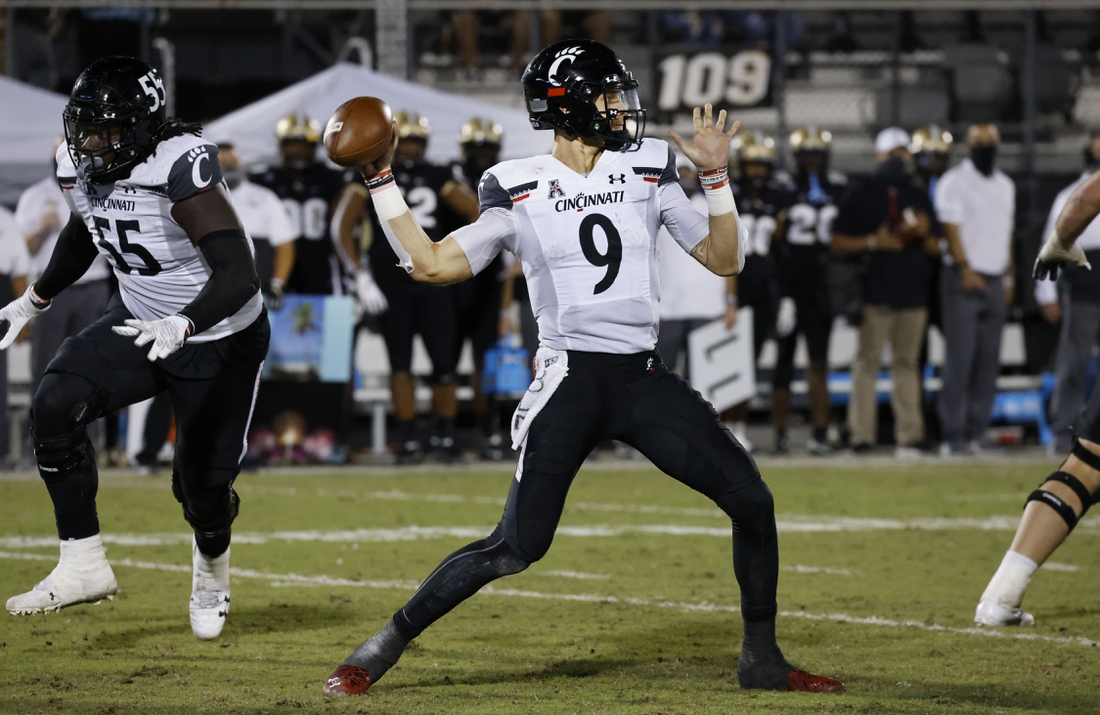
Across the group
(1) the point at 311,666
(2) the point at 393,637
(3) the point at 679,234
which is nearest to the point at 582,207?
(3) the point at 679,234

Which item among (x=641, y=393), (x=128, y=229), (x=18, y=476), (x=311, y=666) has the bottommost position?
(x=18, y=476)

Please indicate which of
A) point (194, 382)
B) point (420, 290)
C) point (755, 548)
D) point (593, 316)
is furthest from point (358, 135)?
point (420, 290)

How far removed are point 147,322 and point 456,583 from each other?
1.30 m

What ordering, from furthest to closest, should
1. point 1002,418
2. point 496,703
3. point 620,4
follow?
point 620,4 → point 1002,418 → point 496,703

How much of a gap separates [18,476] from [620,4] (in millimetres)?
6577

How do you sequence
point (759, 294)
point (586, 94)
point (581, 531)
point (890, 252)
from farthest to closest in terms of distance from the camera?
point (759, 294)
point (890, 252)
point (581, 531)
point (586, 94)

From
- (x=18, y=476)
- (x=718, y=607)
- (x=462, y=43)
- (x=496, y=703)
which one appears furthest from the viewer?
(x=462, y=43)

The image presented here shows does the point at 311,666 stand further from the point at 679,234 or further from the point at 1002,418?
the point at 1002,418

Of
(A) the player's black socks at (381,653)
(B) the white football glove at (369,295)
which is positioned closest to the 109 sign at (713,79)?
(B) the white football glove at (369,295)

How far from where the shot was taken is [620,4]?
1345 centimetres

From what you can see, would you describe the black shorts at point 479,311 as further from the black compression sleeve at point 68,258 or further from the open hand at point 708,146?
the open hand at point 708,146

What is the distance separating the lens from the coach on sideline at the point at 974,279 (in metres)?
11.4

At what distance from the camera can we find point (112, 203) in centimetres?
497

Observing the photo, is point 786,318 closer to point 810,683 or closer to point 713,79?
point 713,79
